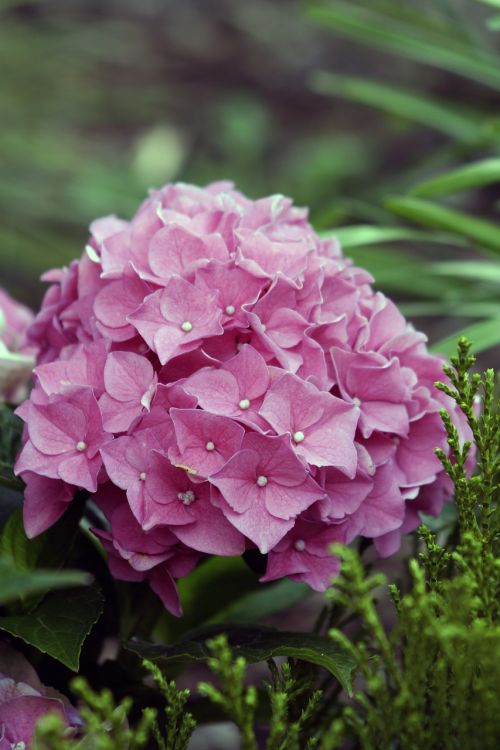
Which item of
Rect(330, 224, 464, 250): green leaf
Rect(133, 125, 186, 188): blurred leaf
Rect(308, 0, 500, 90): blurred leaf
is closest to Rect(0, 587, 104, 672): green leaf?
Rect(330, 224, 464, 250): green leaf

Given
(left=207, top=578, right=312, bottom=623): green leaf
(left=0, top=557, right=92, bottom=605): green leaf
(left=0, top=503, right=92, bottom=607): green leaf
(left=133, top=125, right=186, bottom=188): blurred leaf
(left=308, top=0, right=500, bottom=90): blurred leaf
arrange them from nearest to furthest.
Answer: (left=0, top=557, right=92, bottom=605): green leaf
(left=0, top=503, right=92, bottom=607): green leaf
(left=207, top=578, right=312, bottom=623): green leaf
(left=308, top=0, right=500, bottom=90): blurred leaf
(left=133, top=125, right=186, bottom=188): blurred leaf

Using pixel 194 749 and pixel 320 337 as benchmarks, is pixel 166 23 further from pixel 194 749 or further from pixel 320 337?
pixel 320 337

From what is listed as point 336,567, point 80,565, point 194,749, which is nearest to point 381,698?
point 336,567

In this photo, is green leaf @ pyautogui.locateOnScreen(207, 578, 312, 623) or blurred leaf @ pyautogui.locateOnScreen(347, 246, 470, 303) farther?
blurred leaf @ pyautogui.locateOnScreen(347, 246, 470, 303)

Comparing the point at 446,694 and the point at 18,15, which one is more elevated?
the point at 446,694

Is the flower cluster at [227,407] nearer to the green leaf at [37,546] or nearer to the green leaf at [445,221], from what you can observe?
the green leaf at [37,546]

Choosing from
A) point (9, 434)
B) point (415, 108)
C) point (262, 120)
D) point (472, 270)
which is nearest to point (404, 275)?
point (472, 270)

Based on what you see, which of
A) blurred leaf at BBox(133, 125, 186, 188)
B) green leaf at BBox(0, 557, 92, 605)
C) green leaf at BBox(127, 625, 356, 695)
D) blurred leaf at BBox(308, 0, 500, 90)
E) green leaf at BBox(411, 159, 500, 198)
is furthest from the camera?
blurred leaf at BBox(133, 125, 186, 188)

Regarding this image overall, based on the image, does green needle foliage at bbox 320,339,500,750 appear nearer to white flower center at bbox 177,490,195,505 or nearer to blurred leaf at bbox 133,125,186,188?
white flower center at bbox 177,490,195,505
